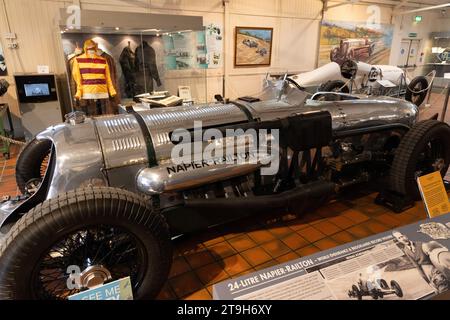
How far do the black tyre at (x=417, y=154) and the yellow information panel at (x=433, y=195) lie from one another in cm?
83

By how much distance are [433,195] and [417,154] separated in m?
0.96

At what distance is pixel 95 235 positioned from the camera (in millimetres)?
1496

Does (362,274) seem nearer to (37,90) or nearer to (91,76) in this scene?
(91,76)

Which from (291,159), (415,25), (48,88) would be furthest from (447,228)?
(415,25)

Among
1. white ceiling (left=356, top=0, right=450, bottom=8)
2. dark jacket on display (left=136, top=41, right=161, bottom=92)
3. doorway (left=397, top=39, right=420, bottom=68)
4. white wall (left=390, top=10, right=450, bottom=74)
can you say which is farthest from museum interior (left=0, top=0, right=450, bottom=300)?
doorway (left=397, top=39, right=420, bottom=68)

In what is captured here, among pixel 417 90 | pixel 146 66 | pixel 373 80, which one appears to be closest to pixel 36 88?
pixel 146 66

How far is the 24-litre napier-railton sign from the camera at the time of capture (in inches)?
43.6

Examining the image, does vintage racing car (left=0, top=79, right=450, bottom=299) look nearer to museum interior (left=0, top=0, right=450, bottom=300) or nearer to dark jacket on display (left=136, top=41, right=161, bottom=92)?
museum interior (left=0, top=0, right=450, bottom=300)

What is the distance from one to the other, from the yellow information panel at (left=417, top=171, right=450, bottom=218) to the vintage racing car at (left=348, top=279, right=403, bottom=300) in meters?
0.80

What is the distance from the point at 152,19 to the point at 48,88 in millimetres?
2149

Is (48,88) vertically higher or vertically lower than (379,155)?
higher

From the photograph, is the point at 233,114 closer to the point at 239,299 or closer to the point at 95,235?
the point at 95,235

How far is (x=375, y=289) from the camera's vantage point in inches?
→ 45.2

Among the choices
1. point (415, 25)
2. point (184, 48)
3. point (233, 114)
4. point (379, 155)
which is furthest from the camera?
point (415, 25)
